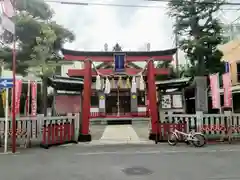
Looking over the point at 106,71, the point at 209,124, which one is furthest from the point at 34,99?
the point at 209,124

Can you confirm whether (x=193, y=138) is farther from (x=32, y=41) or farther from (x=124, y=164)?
(x=32, y=41)

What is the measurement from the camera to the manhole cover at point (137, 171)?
6.48m

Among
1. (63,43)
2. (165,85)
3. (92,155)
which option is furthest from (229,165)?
(63,43)

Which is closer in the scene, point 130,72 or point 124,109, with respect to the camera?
point 130,72

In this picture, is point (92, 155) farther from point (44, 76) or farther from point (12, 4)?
point (44, 76)

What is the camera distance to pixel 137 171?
6.71 metres

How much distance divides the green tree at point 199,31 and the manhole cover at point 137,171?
13.8 metres

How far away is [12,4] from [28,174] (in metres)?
7.10

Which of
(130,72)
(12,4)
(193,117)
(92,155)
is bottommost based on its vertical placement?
(92,155)

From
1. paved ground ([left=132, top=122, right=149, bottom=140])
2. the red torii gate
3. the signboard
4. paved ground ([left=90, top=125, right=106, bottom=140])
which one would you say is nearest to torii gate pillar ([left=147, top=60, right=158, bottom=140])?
the red torii gate

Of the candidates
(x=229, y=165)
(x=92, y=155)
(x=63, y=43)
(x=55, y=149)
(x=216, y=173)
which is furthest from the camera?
(x=63, y=43)

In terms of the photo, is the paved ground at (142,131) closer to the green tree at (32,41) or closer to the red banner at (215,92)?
the red banner at (215,92)

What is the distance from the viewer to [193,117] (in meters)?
11.8

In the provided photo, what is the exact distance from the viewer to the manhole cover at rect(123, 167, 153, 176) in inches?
255
